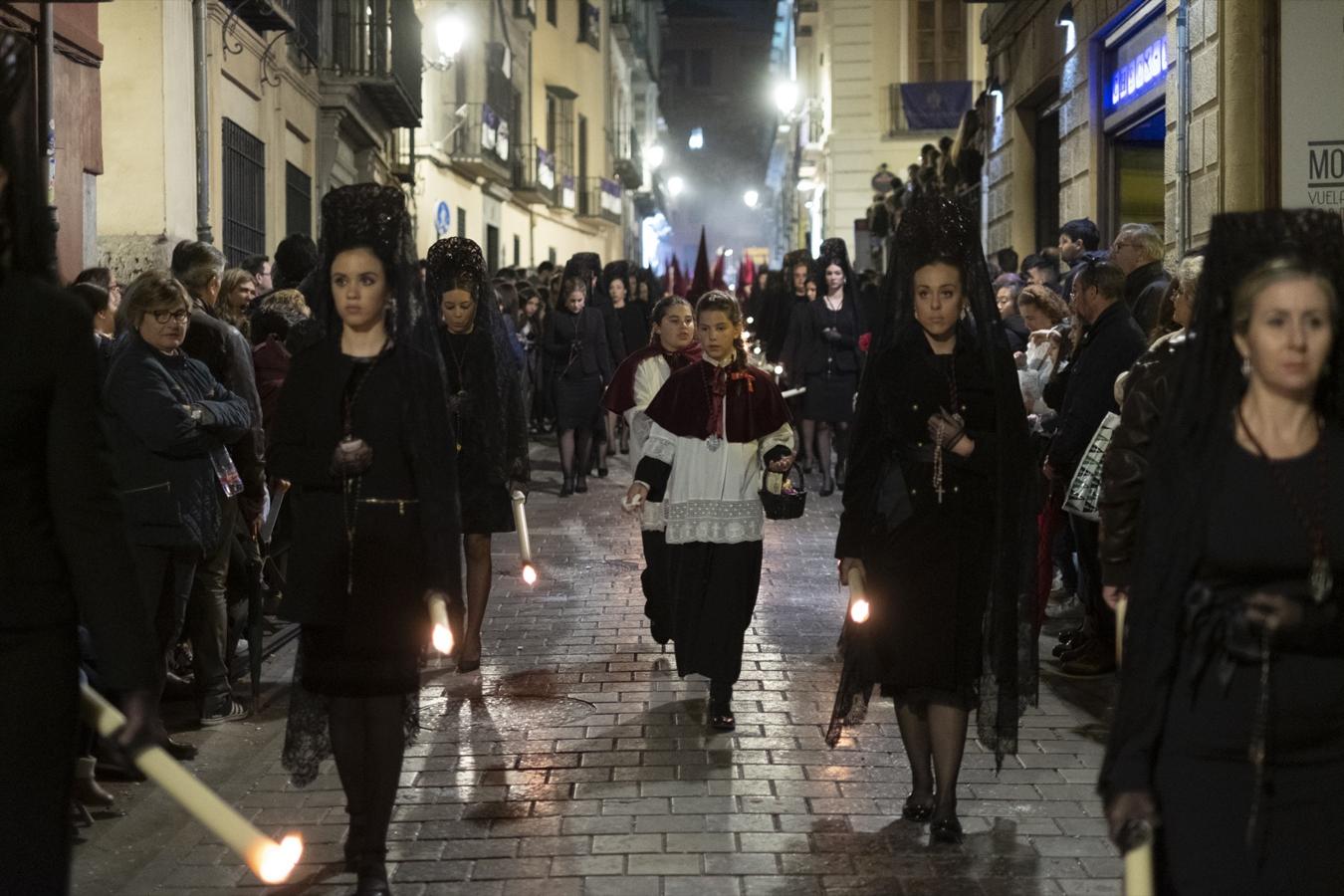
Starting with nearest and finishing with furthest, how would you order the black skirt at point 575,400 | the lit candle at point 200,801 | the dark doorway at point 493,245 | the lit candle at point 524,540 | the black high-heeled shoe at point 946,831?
the lit candle at point 200,801, the black high-heeled shoe at point 946,831, the lit candle at point 524,540, the black skirt at point 575,400, the dark doorway at point 493,245

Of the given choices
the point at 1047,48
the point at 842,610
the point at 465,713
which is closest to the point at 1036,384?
the point at 842,610

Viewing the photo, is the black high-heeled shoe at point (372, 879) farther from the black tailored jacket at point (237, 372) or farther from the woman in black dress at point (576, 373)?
the woman in black dress at point (576, 373)

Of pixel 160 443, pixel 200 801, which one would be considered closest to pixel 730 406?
pixel 160 443

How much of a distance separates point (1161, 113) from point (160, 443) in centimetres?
981

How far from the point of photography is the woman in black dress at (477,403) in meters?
8.33

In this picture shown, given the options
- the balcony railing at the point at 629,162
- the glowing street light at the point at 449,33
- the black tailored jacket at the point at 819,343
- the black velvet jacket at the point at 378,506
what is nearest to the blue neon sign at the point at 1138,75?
the black tailored jacket at the point at 819,343

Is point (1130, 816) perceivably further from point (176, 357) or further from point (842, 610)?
point (842, 610)

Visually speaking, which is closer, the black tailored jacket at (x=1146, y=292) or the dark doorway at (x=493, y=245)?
the black tailored jacket at (x=1146, y=292)

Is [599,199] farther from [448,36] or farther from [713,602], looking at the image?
[713,602]

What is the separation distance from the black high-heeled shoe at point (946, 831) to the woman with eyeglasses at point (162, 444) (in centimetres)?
292

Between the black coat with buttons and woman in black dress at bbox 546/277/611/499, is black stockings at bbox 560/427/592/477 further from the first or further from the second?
the black coat with buttons

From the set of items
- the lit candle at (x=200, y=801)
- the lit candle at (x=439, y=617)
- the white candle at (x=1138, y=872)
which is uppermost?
the lit candle at (x=439, y=617)

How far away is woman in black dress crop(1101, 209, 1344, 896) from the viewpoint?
131 inches

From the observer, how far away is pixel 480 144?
111ft
